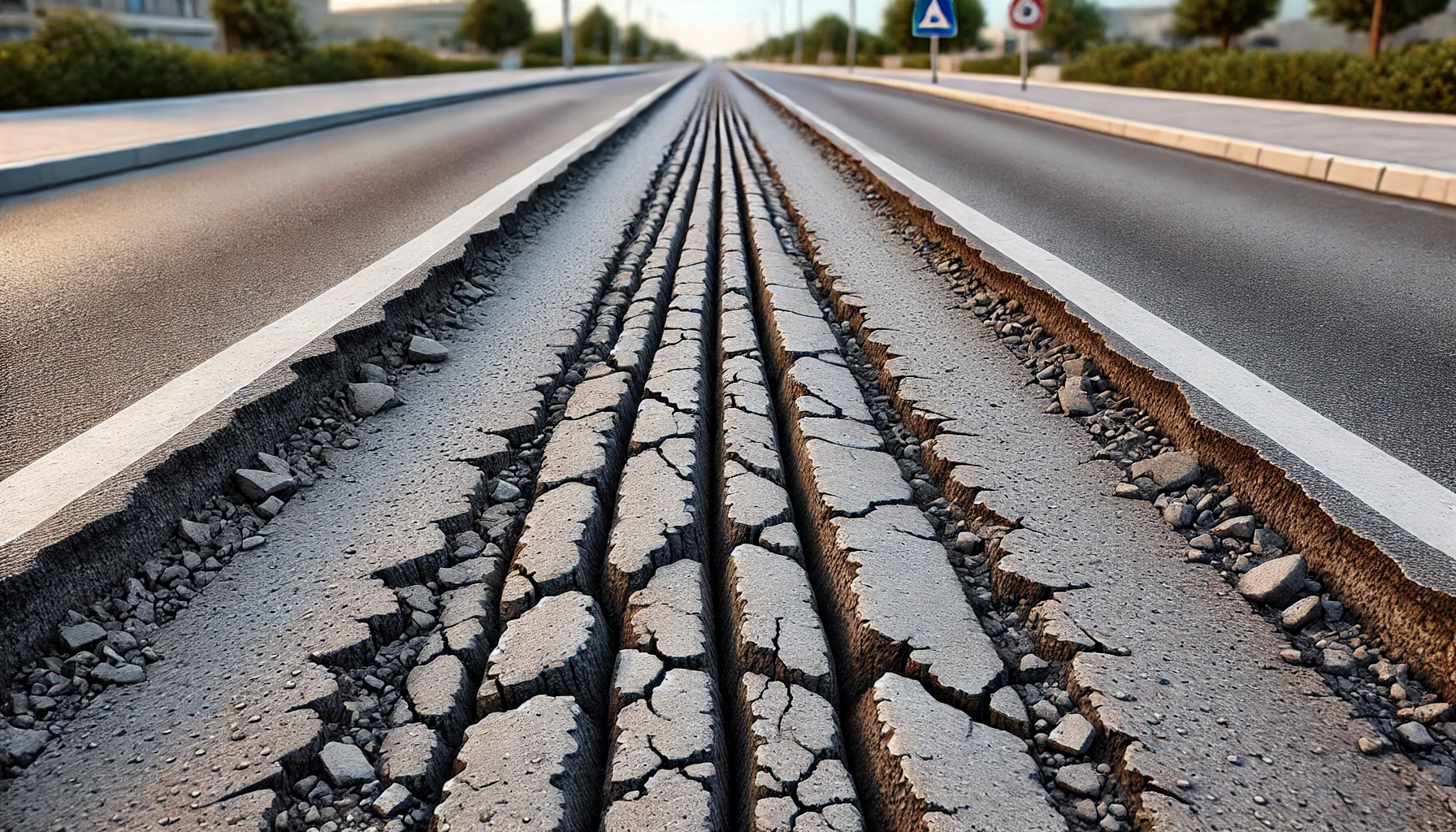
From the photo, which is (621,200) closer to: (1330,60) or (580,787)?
(580,787)

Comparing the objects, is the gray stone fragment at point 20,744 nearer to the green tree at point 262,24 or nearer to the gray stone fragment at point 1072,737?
the gray stone fragment at point 1072,737

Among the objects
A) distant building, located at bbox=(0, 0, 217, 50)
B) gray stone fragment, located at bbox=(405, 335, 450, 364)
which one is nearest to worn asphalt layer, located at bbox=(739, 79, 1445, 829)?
gray stone fragment, located at bbox=(405, 335, 450, 364)

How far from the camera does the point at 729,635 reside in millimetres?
1806

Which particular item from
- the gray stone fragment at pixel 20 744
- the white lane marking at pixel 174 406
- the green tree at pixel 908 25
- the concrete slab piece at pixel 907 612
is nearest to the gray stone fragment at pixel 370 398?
the white lane marking at pixel 174 406

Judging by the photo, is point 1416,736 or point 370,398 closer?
point 1416,736

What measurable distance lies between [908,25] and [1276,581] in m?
58.6

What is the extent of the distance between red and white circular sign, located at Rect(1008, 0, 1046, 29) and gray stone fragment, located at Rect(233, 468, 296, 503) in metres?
15.5

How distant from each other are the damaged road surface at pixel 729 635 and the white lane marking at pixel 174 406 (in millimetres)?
206

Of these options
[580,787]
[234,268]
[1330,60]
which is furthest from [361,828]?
[1330,60]

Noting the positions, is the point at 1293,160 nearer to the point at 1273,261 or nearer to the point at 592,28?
the point at 1273,261

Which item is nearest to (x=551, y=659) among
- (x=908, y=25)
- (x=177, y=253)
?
(x=177, y=253)

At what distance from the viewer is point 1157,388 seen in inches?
105

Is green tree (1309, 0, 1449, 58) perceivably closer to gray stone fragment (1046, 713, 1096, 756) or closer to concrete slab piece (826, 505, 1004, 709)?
concrete slab piece (826, 505, 1004, 709)

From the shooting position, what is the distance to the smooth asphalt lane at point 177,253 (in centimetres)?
275
